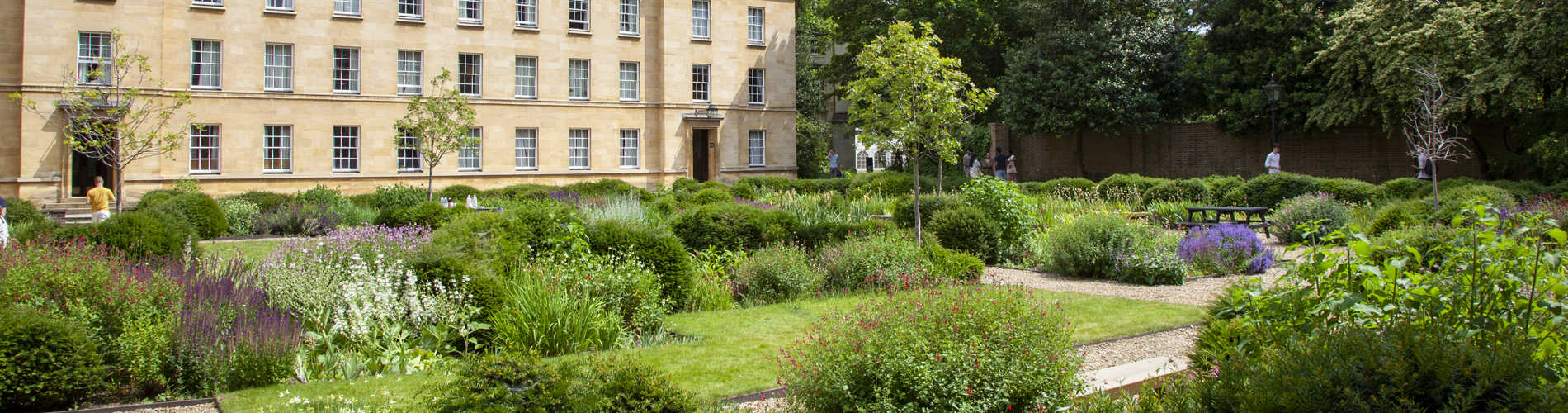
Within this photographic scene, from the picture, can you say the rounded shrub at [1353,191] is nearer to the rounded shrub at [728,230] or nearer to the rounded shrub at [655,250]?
the rounded shrub at [728,230]

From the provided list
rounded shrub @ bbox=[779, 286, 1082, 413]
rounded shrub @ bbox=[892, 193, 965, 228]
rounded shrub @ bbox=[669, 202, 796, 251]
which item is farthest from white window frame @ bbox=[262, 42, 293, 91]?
rounded shrub @ bbox=[779, 286, 1082, 413]

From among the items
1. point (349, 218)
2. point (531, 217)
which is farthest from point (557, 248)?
point (349, 218)

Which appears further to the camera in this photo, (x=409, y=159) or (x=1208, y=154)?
(x=1208, y=154)

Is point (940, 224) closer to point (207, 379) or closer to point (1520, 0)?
point (207, 379)

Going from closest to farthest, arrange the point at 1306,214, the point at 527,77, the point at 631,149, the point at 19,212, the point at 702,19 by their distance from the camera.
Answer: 1. the point at 1306,214
2. the point at 19,212
3. the point at 527,77
4. the point at 631,149
5. the point at 702,19

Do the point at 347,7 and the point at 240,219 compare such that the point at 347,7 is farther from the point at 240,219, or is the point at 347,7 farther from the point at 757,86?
the point at 757,86

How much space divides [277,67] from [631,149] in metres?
10.9

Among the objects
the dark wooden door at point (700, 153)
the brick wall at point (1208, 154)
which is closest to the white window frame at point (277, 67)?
the dark wooden door at point (700, 153)

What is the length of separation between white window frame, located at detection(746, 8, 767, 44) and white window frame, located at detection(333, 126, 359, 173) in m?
13.5

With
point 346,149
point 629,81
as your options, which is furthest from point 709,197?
point 346,149

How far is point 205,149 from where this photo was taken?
26000 millimetres

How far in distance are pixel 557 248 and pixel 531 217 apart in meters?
0.60

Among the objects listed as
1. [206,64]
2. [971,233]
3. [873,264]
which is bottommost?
[873,264]

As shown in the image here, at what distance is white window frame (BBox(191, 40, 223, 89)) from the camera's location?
25719 mm
